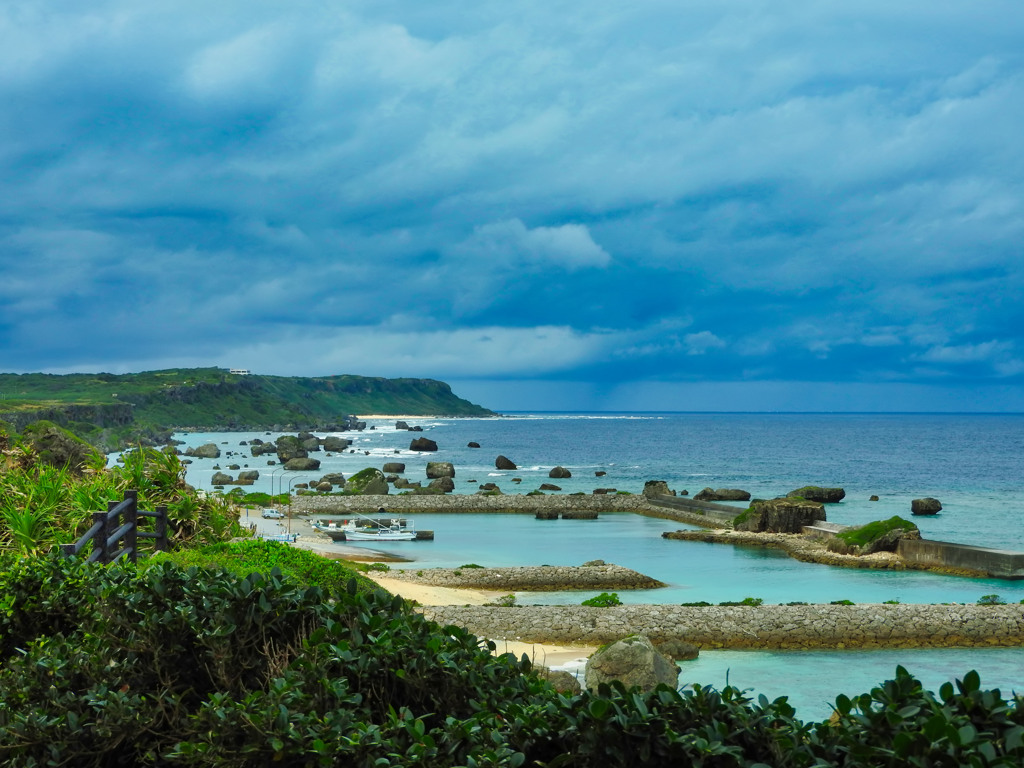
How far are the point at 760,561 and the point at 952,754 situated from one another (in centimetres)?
4400

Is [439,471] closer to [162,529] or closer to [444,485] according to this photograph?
[444,485]

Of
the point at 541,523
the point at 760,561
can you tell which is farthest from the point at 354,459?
the point at 760,561

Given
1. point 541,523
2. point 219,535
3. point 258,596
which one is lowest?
point 541,523

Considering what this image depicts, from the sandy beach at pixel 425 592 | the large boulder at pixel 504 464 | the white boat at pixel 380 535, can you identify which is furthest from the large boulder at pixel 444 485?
the large boulder at pixel 504 464

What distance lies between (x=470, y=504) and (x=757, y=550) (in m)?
26.6

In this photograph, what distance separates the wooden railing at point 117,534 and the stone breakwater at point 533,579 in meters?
21.1

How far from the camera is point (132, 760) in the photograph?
5801mm

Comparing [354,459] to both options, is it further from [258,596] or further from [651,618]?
[258,596]

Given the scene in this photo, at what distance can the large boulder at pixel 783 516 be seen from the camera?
Answer: 52.3 meters

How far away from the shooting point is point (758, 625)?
2630 cm

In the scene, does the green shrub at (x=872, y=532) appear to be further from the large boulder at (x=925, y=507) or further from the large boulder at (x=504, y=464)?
the large boulder at (x=504, y=464)

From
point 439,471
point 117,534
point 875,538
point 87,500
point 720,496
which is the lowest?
point 720,496

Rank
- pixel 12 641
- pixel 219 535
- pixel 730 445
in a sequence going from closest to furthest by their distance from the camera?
1. pixel 12 641
2. pixel 219 535
3. pixel 730 445

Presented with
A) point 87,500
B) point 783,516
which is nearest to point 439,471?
point 783,516
